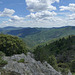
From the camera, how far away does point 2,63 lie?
29.0 m

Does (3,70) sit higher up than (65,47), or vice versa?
(3,70)

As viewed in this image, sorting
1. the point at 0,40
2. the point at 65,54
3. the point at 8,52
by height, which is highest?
the point at 0,40

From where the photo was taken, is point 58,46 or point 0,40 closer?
point 0,40

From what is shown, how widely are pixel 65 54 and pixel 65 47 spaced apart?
1932 cm

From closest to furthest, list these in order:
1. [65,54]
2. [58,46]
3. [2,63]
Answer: [2,63] → [65,54] → [58,46]

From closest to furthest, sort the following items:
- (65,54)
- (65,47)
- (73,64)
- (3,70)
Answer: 1. (3,70)
2. (73,64)
3. (65,54)
4. (65,47)

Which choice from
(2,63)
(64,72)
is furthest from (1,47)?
(64,72)

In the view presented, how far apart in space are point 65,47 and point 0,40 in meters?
119

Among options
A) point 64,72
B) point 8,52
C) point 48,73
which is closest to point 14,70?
point 48,73

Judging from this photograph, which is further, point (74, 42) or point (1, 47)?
point (74, 42)

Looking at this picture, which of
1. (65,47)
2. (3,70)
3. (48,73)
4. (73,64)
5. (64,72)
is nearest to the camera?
(3,70)

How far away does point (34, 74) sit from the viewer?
97.4 ft

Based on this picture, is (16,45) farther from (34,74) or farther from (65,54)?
(65,54)

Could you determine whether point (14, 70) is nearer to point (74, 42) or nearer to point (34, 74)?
point (34, 74)
